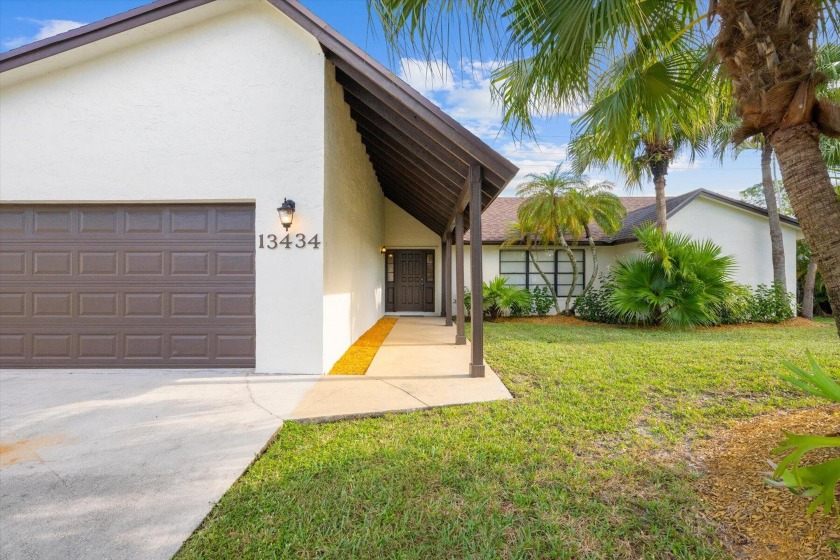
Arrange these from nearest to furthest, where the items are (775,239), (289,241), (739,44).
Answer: (739,44)
(289,241)
(775,239)

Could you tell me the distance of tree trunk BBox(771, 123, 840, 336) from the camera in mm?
2436

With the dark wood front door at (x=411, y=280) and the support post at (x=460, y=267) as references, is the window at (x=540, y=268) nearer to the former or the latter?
the dark wood front door at (x=411, y=280)

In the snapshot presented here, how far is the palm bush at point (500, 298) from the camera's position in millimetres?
12344

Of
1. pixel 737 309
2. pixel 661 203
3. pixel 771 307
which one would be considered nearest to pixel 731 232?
pixel 771 307

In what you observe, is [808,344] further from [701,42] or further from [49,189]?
[49,189]

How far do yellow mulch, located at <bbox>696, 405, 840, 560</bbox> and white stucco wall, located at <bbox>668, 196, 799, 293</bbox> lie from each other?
11.2 metres

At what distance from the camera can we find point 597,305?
12.4 metres

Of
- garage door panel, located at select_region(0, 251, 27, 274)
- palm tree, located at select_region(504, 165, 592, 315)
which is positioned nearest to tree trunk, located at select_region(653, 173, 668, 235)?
palm tree, located at select_region(504, 165, 592, 315)

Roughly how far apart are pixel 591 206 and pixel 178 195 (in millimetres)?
10424

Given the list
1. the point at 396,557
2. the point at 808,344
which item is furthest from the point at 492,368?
the point at 808,344

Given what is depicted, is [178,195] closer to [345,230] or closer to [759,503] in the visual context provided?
[345,230]

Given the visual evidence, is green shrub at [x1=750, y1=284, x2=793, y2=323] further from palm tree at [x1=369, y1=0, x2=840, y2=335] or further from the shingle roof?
palm tree at [x1=369, y1=0, x2=840, y2=335]

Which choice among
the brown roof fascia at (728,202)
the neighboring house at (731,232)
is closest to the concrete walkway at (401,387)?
the neighboring house at (731,232)

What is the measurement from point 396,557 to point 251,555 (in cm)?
74
